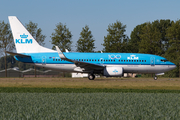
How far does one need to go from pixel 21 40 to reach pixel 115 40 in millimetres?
26065

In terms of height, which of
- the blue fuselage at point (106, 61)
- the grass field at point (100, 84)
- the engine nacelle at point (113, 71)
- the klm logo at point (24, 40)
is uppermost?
the klm logo at point (24, 40)

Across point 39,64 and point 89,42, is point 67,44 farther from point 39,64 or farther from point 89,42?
point 39,64

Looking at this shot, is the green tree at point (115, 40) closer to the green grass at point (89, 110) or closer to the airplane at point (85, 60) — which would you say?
the airplane at point (85, 60)

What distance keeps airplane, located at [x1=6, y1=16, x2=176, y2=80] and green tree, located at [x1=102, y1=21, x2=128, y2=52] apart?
21.1 m

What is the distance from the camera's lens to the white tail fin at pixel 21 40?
106 feet

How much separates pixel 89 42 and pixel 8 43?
17051mm

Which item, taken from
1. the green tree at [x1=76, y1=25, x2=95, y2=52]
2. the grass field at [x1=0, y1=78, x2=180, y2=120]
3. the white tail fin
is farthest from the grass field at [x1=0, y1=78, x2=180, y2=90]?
the green tree at [x1=76, y1=25, x2=95, y2=52]

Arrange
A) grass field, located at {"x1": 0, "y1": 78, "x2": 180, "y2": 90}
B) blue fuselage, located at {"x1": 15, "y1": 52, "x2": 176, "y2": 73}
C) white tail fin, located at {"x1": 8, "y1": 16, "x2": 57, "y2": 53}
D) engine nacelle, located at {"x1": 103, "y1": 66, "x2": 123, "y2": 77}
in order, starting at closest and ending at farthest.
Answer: grass field, located at {"x1": 0, "y1": 78, "x2": 180, "y2": 90} → engine nacelle, located at {"x1": 103, "y1": 66, "x2": 123, "y2": 77} → blue fuselage, located at {"x1": 15, "y1": 52, "x2": 176, "y2": 73} → white tail fin, located at {"x1": 8, "y1": 16, "x2": 57, "y2": 53}

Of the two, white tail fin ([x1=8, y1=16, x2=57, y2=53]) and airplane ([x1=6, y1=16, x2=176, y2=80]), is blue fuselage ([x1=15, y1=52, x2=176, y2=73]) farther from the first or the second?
white tail fin ([x1=8, y1=16, x2=57, y2=53])

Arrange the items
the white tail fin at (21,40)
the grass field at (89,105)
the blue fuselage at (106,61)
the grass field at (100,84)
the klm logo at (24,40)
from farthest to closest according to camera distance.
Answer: the klm logo at (24,40) < the white tail fin at (21,40) < the blue fuselage at (106,61) < the grass field at (100,84) < the grass field at (89,105)

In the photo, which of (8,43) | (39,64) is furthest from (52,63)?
(8,43)

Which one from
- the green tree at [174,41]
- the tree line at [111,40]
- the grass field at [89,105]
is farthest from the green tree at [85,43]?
the grass field at [89,105]

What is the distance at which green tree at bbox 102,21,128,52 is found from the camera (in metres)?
53.7

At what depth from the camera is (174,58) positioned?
5516 centimetres
